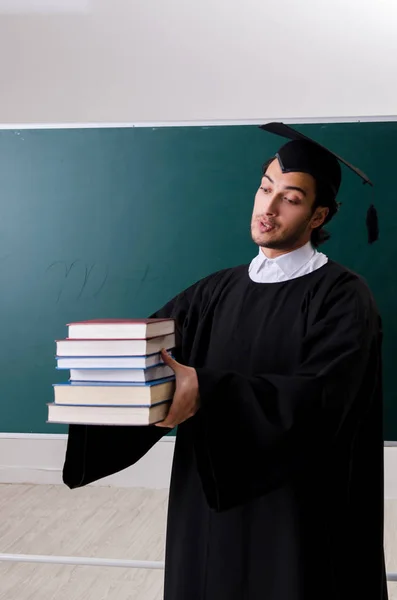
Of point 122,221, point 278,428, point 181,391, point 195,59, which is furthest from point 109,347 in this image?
point 195,59

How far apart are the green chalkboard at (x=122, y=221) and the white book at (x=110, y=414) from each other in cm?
168

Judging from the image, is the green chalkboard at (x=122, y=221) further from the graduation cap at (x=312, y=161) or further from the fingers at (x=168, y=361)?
the fingers at (x=168, y=361)

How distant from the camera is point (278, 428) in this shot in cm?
154

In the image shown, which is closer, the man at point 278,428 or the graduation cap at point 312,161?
the man at point 278,428


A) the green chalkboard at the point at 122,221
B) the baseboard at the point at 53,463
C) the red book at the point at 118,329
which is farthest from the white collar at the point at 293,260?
the baseboard at the point at 53,463

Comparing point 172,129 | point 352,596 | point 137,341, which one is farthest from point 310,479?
point 172,129

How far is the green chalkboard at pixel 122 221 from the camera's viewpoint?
10.3ft

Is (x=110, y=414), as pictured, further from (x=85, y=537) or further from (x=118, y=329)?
(x=85, y=537)

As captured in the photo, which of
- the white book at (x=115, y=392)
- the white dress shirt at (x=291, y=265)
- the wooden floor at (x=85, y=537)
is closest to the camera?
the white book at (x=115, y=392)

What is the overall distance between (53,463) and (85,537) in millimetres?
459

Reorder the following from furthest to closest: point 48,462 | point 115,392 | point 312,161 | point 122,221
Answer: point 48,462
point 122,221
point 312,161
point 115,392

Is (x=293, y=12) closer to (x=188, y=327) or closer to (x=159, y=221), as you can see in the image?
(x=159, y=221)

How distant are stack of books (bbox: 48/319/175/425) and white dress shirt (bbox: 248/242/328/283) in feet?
1.22

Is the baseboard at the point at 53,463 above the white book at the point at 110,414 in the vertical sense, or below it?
below
